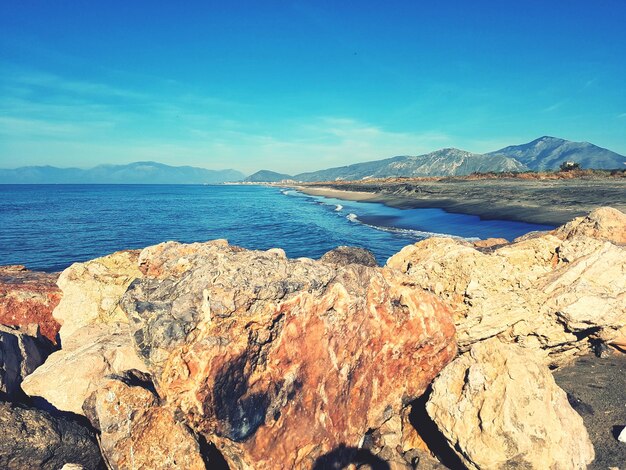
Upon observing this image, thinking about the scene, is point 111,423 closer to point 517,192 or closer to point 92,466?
point 92,466

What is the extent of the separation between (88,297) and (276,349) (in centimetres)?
573

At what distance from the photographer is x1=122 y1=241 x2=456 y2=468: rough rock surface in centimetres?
511

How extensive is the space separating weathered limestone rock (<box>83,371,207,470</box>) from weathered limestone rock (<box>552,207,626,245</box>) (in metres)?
11.0

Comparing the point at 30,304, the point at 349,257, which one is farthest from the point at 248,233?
the point at 30,304

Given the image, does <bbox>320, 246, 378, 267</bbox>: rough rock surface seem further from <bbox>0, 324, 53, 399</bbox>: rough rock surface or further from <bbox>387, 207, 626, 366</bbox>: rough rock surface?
<bbox>0, 324, 53, 399</bbox>: rough rock surface

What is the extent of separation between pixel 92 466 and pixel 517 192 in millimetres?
57469

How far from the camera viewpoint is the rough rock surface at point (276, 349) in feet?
16.8

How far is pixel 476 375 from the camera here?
585cm

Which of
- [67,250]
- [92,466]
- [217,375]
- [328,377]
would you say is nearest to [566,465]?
[328,377]

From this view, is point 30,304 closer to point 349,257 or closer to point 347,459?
point 347,459

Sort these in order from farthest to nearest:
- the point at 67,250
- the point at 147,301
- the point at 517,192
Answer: the point at 517,192 < the point at 67,250 < the point at 147,301

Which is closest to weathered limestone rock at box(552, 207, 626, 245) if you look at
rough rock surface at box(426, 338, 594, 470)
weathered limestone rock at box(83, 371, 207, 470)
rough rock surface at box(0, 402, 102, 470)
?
rough rock surface at box(426, 338, 594, 470)

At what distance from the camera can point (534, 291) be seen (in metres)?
7.45

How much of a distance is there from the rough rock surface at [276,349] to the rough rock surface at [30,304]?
4.84m
